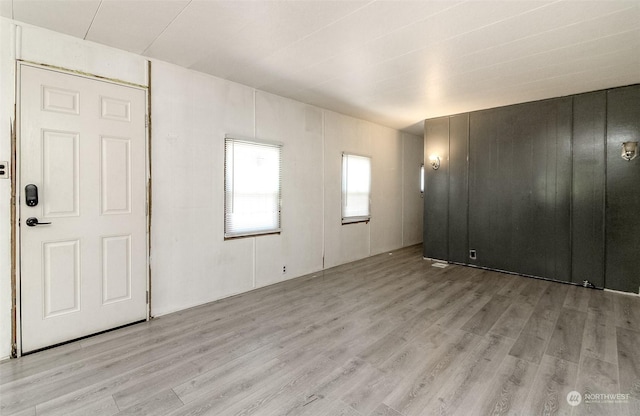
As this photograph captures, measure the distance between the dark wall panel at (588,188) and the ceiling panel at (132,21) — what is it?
5195mm

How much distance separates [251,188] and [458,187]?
379cm

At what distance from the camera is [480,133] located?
5152 millimetres

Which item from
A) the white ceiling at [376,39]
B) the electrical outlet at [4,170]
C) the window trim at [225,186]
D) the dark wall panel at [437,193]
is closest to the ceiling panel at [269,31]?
the white ceiling at [376,39]

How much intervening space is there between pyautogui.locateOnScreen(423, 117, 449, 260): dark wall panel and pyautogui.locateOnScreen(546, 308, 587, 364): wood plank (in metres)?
2.45

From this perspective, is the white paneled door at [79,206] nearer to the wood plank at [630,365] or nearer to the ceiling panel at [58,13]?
the ceiling panel at [58,13]

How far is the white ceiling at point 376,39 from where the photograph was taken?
2242mm

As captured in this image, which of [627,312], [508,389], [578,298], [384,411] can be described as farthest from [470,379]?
[578,298]

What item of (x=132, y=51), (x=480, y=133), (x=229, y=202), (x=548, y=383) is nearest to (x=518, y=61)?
(x=480, y=133)

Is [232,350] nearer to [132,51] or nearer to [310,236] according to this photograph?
[310,236]

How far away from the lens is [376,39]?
2.68m

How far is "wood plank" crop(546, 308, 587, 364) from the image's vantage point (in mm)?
2467

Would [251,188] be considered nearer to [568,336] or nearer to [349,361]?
[349,361]

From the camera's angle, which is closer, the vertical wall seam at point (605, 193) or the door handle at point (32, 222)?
the door handle at point (32, 222)

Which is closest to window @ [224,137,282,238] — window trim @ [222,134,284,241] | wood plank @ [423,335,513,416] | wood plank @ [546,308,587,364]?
window trim @ [222,134,284,241]
